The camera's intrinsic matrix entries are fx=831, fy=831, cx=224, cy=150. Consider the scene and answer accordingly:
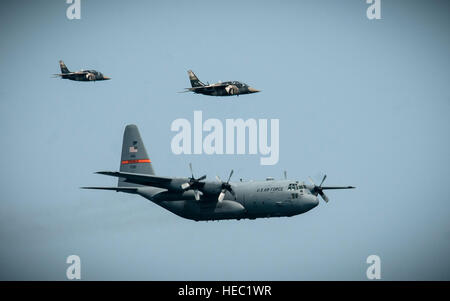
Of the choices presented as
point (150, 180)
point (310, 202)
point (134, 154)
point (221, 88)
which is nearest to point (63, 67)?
point (134, 154)

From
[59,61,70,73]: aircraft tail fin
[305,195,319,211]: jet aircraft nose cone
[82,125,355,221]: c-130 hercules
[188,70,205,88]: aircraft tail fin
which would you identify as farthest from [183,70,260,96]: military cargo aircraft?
[59,61,70,73]: aircraft tail fin

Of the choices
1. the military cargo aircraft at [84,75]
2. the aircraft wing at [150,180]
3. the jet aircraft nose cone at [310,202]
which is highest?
the military cargo aircraft at [84,75]

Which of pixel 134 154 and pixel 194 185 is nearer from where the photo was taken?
pixel 194 185

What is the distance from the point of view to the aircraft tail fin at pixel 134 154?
241 ft

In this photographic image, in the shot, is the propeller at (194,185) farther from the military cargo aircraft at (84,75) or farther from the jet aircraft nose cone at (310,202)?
the military cargo aircraft at (84,75)

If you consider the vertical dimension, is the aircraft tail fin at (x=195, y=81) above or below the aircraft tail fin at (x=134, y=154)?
above

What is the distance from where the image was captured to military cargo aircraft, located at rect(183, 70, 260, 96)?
73.1 metres

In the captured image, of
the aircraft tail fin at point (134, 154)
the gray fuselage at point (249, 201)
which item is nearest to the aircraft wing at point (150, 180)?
the gray fuselage at point (249, 201)

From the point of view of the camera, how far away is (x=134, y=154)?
74000 millimetres

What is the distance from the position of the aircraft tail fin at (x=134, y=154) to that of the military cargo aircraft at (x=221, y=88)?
21.2 ft

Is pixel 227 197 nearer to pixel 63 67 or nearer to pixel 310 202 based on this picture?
pixel 310 202

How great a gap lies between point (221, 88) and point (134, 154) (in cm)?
971
